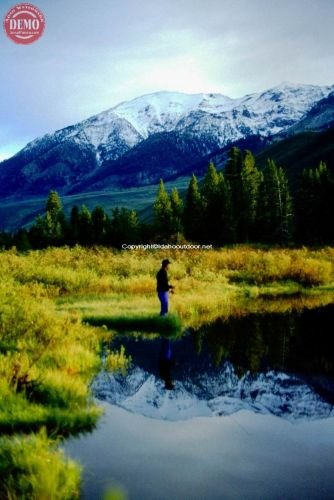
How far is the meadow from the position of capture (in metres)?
7.88

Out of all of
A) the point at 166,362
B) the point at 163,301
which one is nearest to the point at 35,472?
the point at 166,362

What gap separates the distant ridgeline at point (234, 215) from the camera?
76.8 m

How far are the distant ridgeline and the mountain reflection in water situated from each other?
157ft

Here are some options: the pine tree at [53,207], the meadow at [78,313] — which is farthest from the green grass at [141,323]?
the pine tree at [53,207]

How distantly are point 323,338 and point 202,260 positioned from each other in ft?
56.9

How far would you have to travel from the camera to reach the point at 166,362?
14.3 metres

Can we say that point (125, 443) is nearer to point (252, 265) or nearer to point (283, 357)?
point (283, 357)

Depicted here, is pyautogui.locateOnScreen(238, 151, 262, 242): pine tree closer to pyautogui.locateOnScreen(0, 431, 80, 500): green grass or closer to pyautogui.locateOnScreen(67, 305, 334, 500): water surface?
pyautogui.locateOnScreen(67, 305, 334, 500): water surface

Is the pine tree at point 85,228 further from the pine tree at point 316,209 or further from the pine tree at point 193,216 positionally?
the pine tree at point 316,209

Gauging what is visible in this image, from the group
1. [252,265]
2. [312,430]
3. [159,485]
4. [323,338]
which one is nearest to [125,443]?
[159,485]

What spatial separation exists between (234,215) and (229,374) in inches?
2771

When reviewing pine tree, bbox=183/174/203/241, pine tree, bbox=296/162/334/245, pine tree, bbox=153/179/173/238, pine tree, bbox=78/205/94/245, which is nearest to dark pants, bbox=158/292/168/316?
pine tree, bbox=296/162/334/245

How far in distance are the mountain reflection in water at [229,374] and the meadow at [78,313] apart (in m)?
0.89

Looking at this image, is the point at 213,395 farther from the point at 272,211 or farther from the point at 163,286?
the point at 272,211
